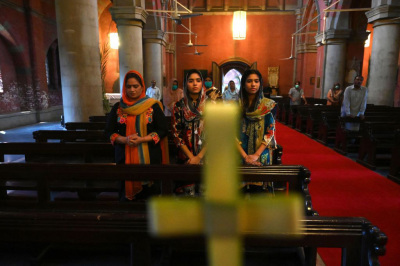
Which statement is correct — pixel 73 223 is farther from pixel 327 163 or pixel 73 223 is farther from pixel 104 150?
pixel 327 163

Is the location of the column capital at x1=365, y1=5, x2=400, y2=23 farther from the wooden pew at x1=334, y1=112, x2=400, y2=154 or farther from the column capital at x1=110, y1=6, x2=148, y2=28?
the column capital at x1=110, y1=6, x2=148, y2=28

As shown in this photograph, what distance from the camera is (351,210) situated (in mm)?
3947

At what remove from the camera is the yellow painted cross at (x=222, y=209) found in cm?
30

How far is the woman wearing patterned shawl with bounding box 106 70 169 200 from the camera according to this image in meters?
2.88

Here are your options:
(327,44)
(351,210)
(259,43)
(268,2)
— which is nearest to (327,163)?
(351,210)

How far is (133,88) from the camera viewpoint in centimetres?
287

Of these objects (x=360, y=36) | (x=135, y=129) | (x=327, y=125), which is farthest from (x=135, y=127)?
(x=360, y=36)

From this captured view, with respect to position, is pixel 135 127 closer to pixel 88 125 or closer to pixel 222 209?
pixel 222 209

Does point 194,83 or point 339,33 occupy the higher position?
point 339,33

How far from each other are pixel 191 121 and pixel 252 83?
704 millimetres

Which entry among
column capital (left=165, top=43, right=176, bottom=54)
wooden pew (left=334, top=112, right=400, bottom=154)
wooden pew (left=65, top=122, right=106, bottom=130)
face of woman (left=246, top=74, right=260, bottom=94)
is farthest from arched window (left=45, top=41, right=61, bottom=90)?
face of woman (left=246, top=74, right=260, bottom=94)

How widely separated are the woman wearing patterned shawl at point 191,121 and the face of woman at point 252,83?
17.8 inches

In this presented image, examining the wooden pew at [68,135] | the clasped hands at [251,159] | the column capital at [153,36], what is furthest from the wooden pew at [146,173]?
the column capital at [153,36]

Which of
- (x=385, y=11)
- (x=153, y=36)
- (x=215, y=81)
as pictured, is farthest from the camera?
(x=215, y=81)
